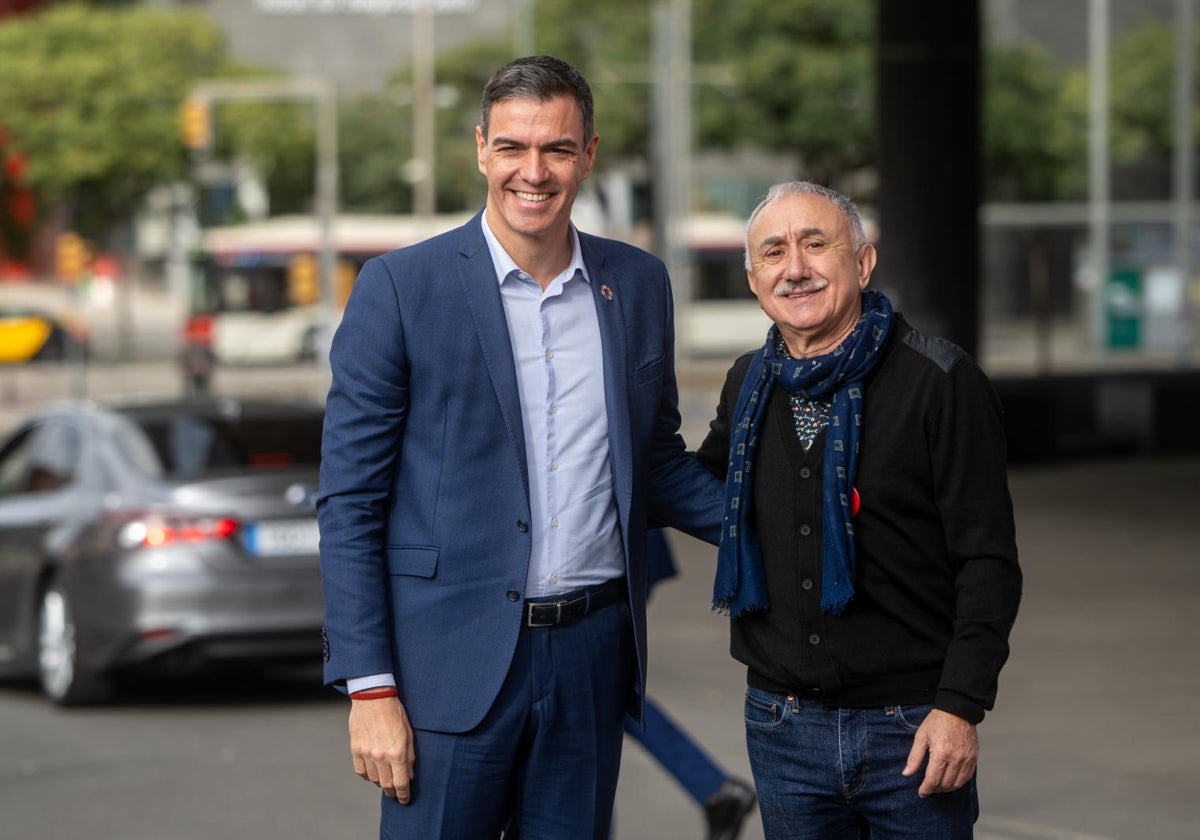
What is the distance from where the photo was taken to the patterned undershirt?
3.42m

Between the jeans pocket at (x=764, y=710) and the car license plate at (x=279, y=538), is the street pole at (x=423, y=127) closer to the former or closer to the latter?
the car license plate at (x=279, y=538)

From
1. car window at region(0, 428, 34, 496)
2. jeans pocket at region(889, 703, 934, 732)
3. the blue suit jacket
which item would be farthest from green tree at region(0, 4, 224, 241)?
jeans pocket at region(889, 703, 934, 732)

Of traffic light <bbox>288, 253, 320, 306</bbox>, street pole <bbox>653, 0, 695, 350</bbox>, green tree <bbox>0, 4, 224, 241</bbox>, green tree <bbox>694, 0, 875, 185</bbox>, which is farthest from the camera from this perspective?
green tree <bbox>0, 4, 224, 241</bbox>

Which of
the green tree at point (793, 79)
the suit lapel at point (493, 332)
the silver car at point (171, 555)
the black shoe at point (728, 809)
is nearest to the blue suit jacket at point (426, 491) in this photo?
the suit lapel at point (493, 332)

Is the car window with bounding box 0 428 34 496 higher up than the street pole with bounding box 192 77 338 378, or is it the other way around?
the street pole with bounding box 192 77 338 378

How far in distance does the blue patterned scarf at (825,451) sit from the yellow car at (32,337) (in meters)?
45.8

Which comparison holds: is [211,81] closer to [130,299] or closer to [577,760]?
[130,299]

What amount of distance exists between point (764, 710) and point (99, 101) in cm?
5024

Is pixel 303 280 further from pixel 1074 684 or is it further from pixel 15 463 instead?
pixel 1074 684

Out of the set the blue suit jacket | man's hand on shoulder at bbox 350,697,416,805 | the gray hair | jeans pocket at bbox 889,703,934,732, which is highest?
the gray hair

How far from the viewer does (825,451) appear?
336 cm

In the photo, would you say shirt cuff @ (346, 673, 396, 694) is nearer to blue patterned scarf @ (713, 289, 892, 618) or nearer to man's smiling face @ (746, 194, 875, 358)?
blue patterned scarf @ (713, 289, 892, 618)

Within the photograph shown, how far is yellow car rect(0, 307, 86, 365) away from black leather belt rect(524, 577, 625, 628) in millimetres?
45602

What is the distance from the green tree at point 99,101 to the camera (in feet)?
168
